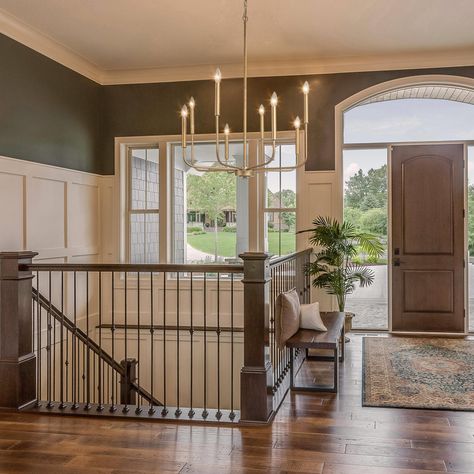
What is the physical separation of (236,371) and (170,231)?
1942 millimetres

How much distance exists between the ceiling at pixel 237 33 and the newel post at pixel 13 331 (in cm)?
245

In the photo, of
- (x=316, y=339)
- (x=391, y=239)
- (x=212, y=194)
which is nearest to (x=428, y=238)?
(x=391, y=239)

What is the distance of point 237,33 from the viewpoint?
18.2 feet

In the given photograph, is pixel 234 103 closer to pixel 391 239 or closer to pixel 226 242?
pixel 226 242

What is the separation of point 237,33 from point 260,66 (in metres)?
1.03

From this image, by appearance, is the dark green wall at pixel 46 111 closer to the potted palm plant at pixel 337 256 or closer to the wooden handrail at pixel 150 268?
the wooden handrail at pixel 150 268


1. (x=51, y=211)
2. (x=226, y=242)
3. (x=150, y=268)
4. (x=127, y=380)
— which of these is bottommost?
(x=127, y=380)

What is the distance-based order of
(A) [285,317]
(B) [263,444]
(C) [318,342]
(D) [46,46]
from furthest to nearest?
(D) [46,46] < (A) [285,317] < (C) [318,342] < (B) [263,444]

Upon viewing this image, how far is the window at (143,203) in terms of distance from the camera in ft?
23.0

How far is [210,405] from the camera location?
22.3ft

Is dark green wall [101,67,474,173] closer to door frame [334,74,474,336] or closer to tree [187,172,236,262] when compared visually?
door frame [334,74,474,336]

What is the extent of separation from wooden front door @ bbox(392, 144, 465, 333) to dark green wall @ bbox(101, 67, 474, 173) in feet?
3.25

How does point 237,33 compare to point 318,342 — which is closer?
point 318,342

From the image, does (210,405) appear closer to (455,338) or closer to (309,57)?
(455,338)
